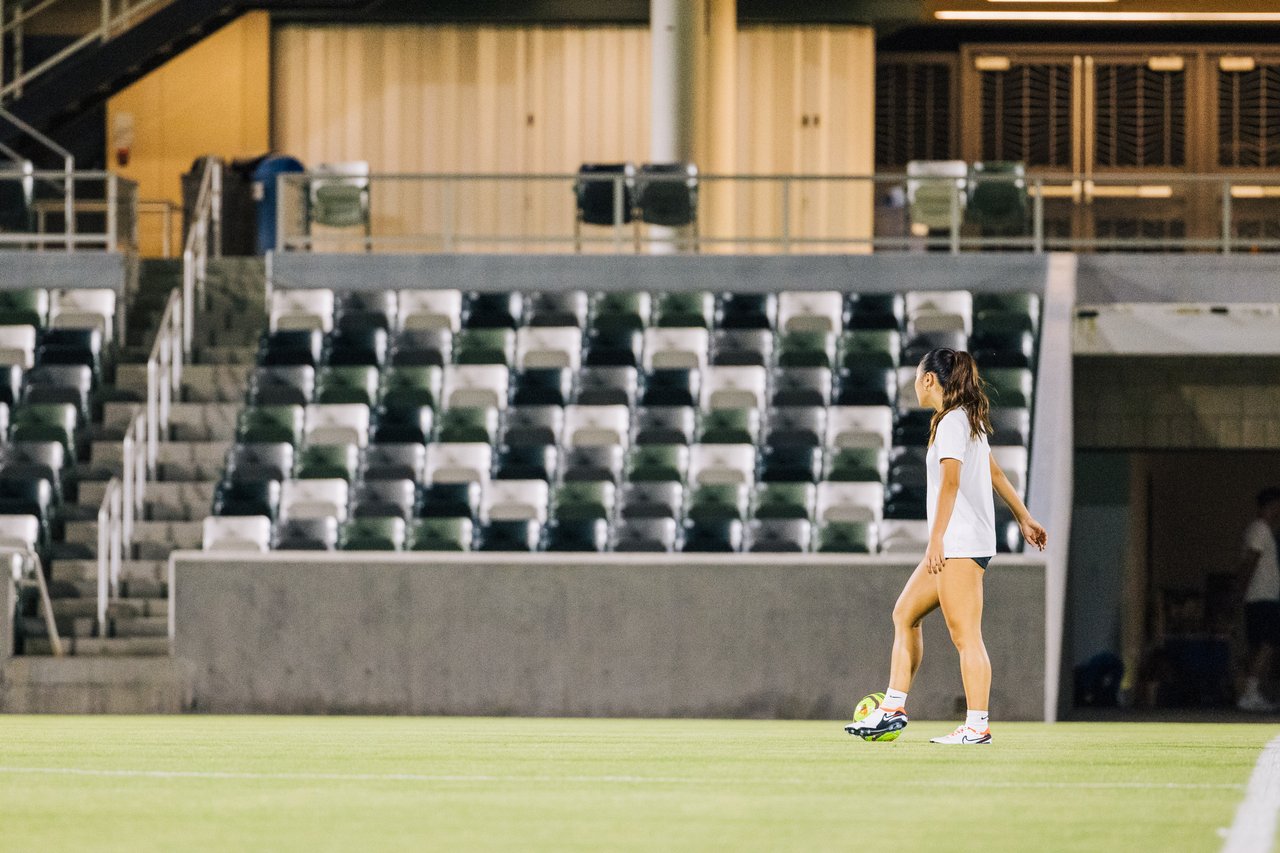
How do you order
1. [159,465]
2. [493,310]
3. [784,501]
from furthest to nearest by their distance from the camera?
[493,310], [159,465], [784,501]

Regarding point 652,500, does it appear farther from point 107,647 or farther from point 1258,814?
point 1258,814

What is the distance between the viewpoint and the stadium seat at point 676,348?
1786cm

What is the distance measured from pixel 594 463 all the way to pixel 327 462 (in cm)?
209

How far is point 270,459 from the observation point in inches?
659

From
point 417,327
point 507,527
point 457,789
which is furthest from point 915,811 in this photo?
point 417,327

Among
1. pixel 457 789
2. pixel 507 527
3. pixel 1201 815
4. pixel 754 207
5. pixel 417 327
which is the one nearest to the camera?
pixel 1201 815

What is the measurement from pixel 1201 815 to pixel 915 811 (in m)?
0.80

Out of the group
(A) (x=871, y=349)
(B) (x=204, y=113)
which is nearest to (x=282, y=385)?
(A) (x=871, y=349)

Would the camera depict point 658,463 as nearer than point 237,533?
No

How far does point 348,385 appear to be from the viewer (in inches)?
696

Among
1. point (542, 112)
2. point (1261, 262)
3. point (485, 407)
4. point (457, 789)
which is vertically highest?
point (542, 112)

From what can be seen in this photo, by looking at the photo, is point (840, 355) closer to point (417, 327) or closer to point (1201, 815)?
point (417, 327)

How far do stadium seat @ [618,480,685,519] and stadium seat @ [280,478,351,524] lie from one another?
2.12 metres

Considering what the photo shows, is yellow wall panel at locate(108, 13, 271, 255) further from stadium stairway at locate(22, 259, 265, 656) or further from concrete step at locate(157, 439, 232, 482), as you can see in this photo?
concrete step at locate(157, 439, 232, 482)
